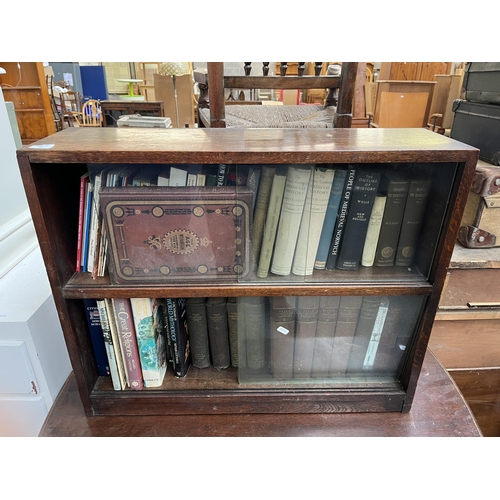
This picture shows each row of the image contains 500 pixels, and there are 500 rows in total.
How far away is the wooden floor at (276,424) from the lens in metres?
0.92

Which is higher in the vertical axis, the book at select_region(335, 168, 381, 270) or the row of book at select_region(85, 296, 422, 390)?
the book at select_region(335, 168, 381, 270)

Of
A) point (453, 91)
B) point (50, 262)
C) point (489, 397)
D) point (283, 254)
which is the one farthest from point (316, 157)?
point (453, 91)

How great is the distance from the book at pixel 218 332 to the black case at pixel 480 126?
1.06 metres

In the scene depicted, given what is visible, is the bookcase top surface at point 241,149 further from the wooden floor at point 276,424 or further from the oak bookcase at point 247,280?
the wooden floor at point 276,424

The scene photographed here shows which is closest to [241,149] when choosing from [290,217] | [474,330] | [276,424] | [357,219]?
[290,217]

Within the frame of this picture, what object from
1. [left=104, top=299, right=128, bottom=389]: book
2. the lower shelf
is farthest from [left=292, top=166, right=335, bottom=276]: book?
[left=104, top=299, right=128, bottom=389]: book

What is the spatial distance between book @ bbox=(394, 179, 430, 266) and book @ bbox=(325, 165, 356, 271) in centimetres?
13

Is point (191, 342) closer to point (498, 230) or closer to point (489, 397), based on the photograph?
point (498, 230)

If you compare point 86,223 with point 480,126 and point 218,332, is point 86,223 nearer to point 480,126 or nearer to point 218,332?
point 218,332

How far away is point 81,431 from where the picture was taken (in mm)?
916

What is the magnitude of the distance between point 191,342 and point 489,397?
1.30 m

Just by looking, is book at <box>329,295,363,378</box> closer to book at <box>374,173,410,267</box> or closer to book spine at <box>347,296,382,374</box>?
book spine at <box>347,296,382,374</box>

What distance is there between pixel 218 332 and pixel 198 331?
0.17 feet

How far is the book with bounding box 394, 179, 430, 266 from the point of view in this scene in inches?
31.6
